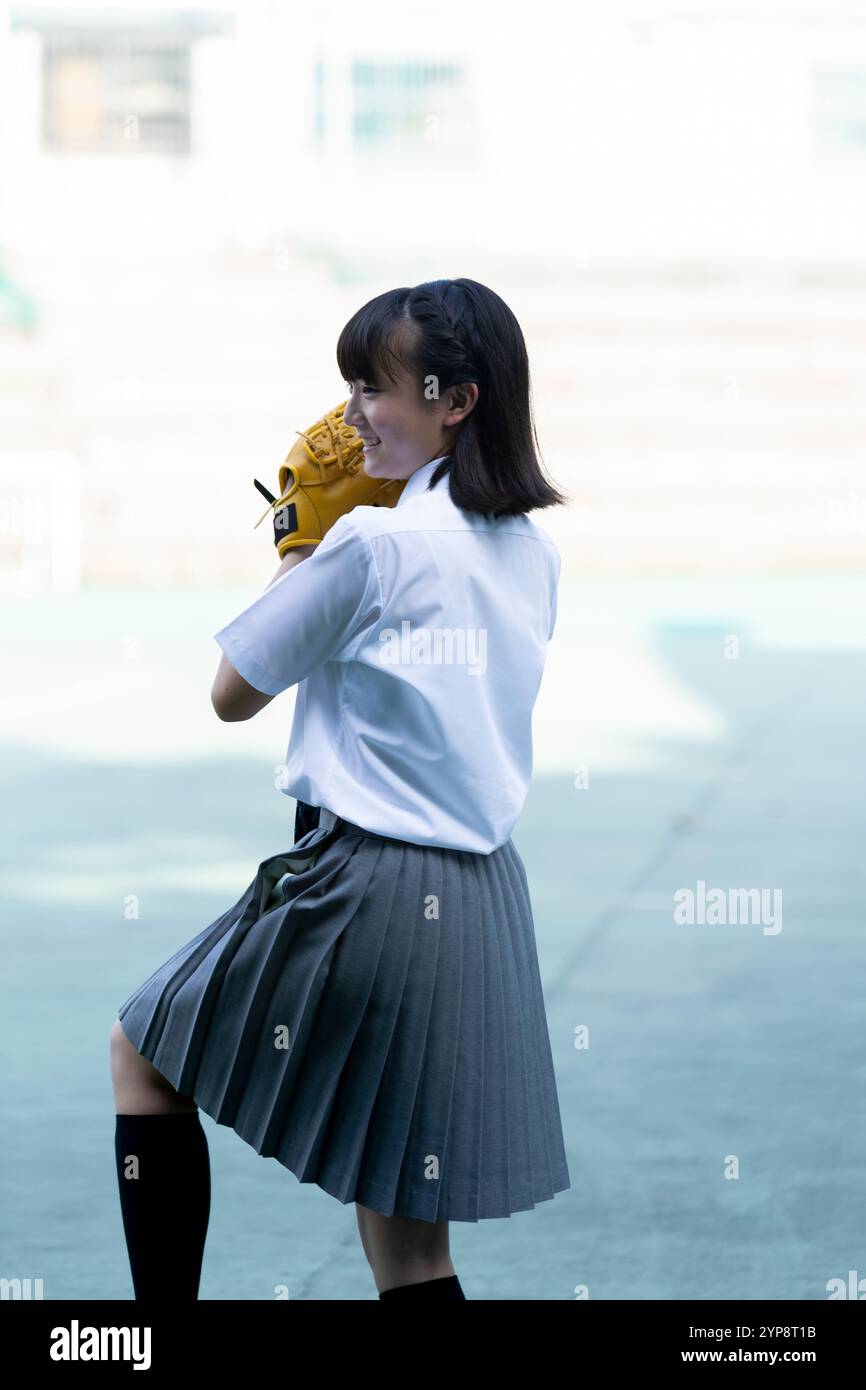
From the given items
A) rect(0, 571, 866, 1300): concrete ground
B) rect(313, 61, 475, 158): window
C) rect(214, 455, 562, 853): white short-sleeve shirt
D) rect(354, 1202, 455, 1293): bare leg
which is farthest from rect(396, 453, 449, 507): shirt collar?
rect(313, 61, 475, 158): window

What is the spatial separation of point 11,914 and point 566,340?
13.8 metres

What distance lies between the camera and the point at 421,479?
2172mm

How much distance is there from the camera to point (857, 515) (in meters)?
18.2

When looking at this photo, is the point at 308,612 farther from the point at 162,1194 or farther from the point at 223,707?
the point at 162,1194

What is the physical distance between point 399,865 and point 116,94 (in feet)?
72.2

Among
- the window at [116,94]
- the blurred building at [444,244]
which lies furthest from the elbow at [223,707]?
the window at [116,94]

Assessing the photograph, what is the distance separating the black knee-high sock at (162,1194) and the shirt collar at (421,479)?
738 millimetres

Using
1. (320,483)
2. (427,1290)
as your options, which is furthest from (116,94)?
(427,1290)

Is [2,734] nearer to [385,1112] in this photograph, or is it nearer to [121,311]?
[385,1112]

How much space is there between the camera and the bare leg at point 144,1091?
223 centimetres

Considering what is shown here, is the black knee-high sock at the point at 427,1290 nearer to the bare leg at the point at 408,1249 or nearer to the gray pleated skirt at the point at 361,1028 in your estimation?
the bare leg at the point at 408,1249

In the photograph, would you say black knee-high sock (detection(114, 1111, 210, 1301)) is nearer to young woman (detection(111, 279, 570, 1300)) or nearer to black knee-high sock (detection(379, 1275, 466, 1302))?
young woman (detection(111, 279, 570, 1300))

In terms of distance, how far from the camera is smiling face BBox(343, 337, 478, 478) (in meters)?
2.17
